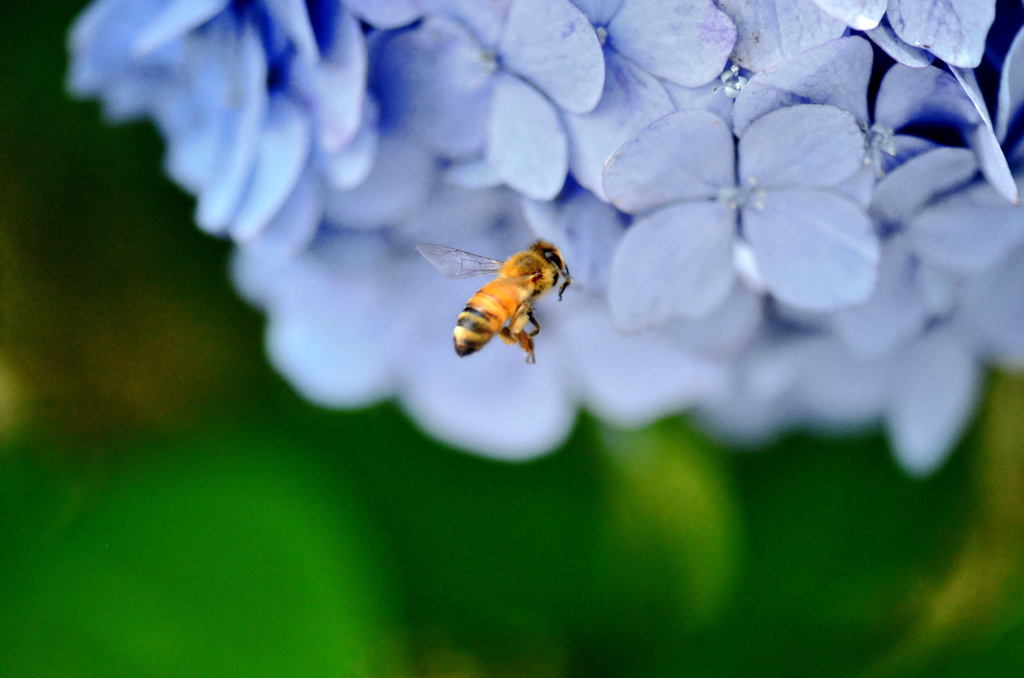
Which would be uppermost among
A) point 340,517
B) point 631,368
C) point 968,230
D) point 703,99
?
point 703,99

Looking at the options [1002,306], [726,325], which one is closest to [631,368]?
[726,325]

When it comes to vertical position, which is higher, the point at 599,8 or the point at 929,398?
the point at 599,8

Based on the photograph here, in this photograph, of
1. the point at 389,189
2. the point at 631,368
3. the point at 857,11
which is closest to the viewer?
the point at 857,11

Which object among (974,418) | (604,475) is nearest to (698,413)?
(604,475)

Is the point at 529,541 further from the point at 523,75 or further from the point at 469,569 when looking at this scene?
the point at 523,75

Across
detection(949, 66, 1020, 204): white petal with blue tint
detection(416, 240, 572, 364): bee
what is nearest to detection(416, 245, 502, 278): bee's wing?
detection(416, 240, 572, 364): bee

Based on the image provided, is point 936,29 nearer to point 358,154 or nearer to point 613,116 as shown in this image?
point 613,116
